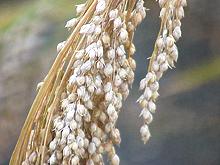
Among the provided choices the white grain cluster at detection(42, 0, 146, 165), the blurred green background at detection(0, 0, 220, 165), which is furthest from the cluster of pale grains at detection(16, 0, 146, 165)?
the blurred green background at detection(0, 0, 220, 165)

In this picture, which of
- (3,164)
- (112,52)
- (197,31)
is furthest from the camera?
(3,164)

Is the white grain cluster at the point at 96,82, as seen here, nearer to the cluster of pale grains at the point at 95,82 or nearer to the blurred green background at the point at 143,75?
the cluster of pale grains at the point at 95,82

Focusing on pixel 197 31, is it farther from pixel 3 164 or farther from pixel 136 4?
pixel 3 164

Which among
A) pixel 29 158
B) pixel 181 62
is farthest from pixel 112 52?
pixel 181 62

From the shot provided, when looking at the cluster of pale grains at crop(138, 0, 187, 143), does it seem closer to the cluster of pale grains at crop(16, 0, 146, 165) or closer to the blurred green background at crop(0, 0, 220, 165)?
the cluster of pale grains at crop(16, 0, 146, 165)

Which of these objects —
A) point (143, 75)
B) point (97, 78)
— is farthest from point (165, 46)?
point (143, 75)

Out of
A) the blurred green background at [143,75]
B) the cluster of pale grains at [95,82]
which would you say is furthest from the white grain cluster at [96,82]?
the blurred green background at [143,75]
